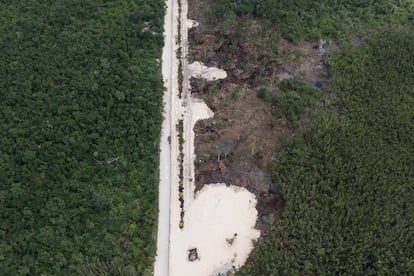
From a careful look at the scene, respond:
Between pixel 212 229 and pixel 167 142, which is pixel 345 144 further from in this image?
pixel 167 142

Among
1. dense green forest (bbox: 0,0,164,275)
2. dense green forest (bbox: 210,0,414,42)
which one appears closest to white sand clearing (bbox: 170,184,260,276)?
dense green forest (bbox: 0,0,164,275)

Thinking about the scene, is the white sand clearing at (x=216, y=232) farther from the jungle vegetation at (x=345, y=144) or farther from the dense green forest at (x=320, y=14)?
the dense green forest at (x=320, y=14)

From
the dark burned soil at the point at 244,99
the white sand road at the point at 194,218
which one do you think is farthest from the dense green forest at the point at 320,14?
the white sand road at the point at 194,218

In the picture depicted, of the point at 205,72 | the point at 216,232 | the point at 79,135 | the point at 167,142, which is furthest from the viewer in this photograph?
the point at 205,72

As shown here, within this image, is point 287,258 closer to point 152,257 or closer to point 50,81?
point 152,257

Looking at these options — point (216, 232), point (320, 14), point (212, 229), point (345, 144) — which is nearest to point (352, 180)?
point (345, 144)

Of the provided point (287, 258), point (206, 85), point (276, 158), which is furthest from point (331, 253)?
point (206, 85)
